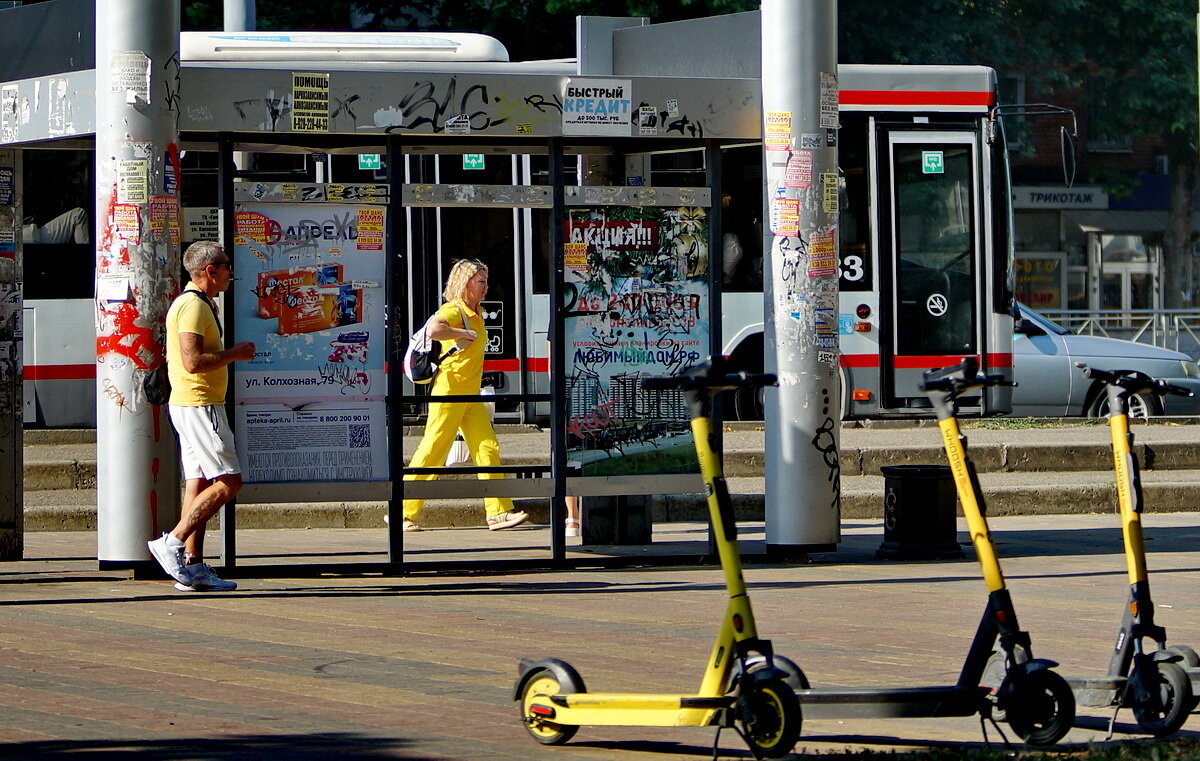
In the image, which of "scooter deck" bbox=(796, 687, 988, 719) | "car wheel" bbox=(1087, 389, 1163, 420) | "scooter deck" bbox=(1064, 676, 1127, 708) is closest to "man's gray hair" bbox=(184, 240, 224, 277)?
"scooter deck" bbox=(796, 687, 988, 719)

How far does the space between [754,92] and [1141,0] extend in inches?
1084

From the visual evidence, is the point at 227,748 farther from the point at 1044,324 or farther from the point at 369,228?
the point at 1044,324

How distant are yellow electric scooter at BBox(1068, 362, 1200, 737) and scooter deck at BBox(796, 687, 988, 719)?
0.58 metres

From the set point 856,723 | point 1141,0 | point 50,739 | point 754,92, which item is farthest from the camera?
point 1141,0

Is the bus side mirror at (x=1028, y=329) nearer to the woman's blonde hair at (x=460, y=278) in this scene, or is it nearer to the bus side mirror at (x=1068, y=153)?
the bus side mirror at (x=1068, y=153)

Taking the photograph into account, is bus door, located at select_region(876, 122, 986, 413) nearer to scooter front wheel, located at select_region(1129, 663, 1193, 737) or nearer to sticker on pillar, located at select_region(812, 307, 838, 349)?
sticker on pillar, located at select_region(812, 307, 838, 349)

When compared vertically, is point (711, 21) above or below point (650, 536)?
above

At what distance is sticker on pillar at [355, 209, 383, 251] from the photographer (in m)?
9.92

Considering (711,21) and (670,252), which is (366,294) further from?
(711,21)

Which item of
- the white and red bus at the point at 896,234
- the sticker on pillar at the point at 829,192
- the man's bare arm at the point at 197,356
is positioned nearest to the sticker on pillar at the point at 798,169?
the sticker on pillar at the point at 829,192

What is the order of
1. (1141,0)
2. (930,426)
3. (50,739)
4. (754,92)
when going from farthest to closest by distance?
(1141,0) < (930,426) < (754,92) < (50,739)

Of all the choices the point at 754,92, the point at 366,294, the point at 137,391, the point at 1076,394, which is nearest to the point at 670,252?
the point at 754,92

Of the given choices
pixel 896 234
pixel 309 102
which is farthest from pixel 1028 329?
pixel 309 102

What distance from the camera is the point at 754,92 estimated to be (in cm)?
1032
